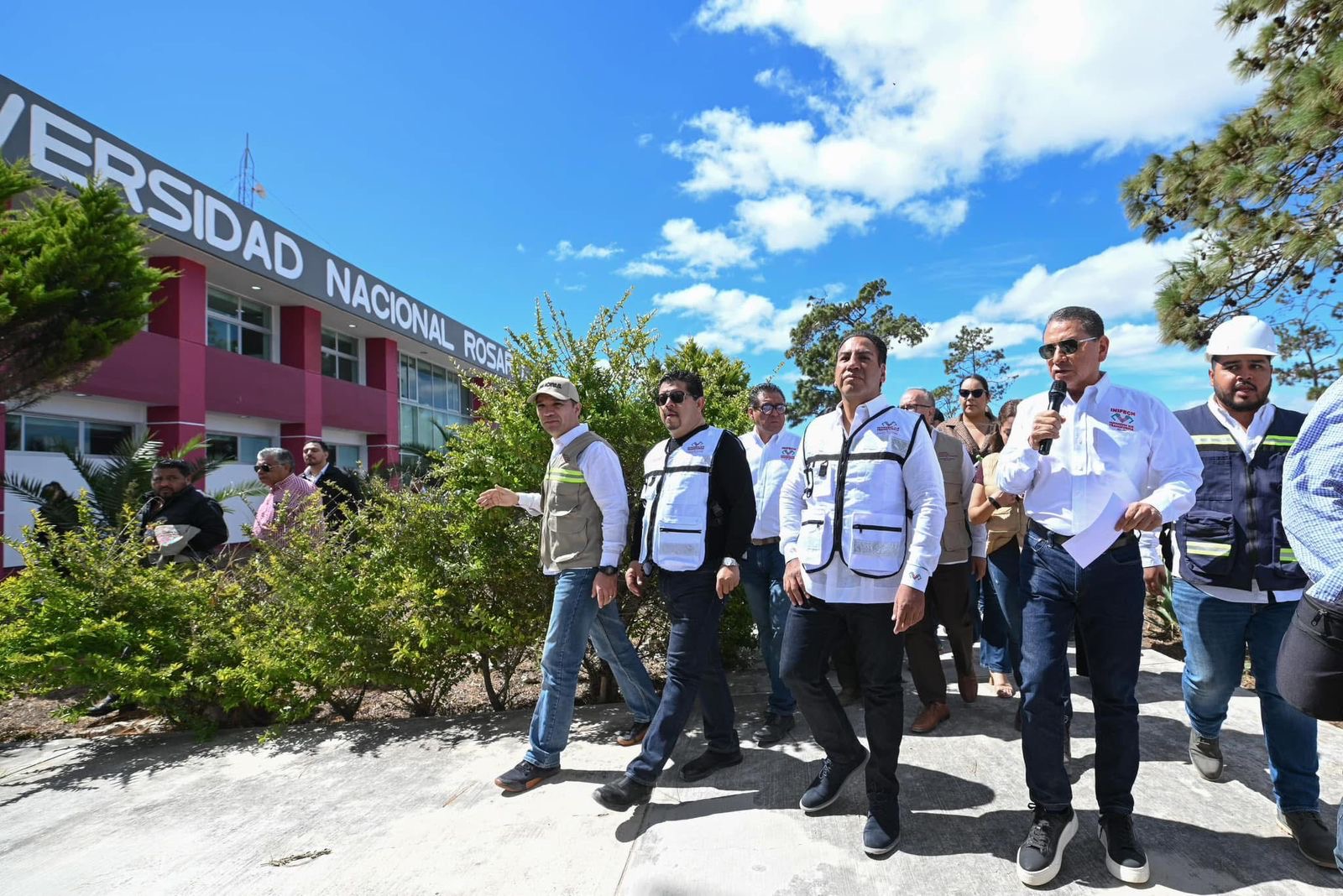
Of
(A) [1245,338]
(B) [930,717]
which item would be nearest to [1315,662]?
(A) [1245,338]

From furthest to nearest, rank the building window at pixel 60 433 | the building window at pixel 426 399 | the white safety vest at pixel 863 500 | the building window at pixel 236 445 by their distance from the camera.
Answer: the building window at pixel 426 399 → the building window at pixel 236 445 → the building window at pixel 60 433 → the white safety vest at pixel 863 500

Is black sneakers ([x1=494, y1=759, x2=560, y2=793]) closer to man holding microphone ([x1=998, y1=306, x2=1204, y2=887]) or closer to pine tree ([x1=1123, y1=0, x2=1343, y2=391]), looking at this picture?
man holding microphone ([x1=998, y1=306, x2=1204, y2=887])

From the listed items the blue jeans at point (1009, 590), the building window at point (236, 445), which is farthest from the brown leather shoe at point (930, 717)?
the building window at point (236, 445)

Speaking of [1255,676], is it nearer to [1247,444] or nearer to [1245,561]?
[1245,561]

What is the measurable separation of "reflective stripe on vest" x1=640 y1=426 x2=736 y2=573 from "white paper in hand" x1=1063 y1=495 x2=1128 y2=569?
5.03 ft

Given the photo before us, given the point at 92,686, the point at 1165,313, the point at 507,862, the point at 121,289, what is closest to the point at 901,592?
the point at 507,862

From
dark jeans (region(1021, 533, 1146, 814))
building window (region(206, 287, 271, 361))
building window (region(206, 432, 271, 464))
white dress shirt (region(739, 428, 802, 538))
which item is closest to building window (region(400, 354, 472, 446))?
building window (region(206, 432, 271, 464))

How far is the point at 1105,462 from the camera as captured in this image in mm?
2557

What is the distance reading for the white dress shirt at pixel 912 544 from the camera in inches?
105

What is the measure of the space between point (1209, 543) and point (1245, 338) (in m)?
0.85

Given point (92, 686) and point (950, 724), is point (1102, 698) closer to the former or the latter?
point (950, 724)

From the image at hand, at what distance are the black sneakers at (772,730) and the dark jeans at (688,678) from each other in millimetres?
270

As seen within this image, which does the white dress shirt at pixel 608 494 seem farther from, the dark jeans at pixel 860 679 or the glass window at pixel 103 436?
the glass window at pixel 103 436

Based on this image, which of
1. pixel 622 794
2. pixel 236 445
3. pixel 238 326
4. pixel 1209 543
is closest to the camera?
pixel 1209 543
